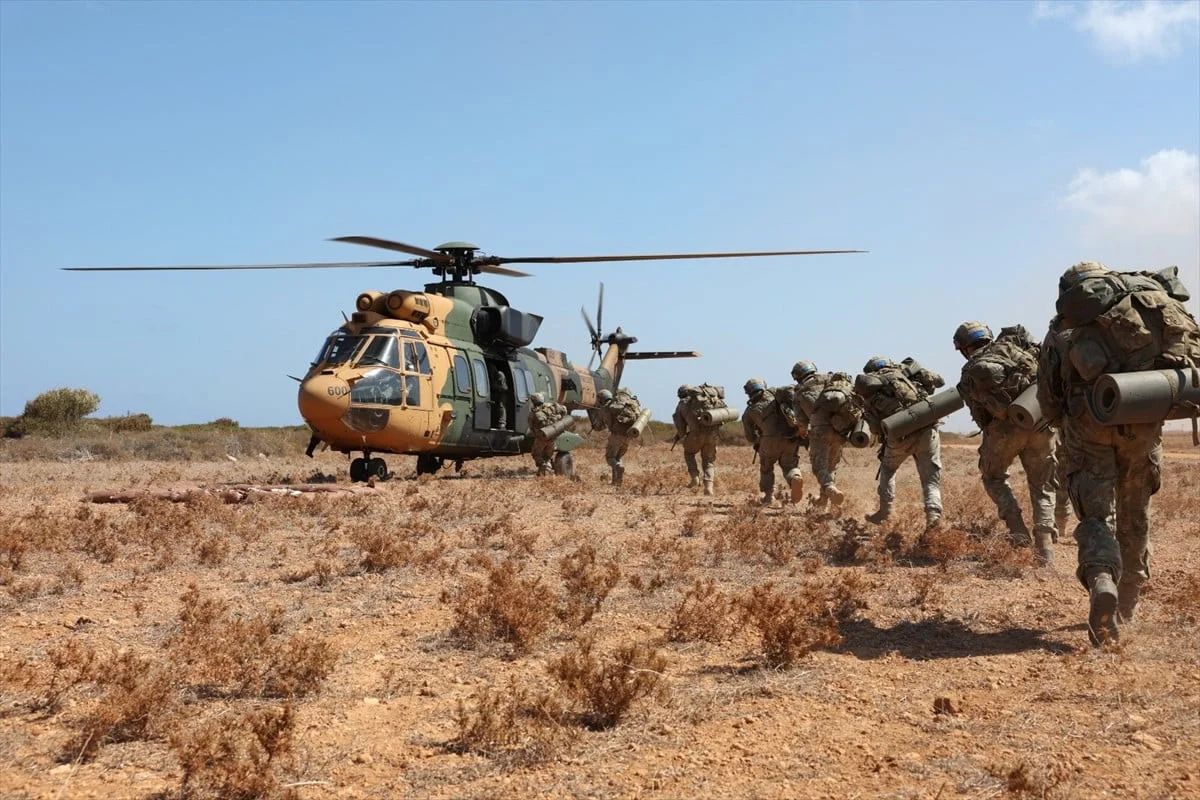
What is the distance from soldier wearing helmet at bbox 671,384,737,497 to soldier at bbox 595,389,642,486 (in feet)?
3.23

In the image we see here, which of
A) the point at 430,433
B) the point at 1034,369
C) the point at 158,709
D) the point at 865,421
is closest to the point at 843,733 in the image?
the point at 158,709

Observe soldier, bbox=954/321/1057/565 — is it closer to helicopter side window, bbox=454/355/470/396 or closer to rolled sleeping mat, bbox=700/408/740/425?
rolled sleeping mat, bbox=700/408/740/425

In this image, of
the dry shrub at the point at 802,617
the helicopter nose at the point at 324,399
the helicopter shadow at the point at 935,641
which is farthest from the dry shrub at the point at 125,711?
the helicopter nose at the point at 324,399

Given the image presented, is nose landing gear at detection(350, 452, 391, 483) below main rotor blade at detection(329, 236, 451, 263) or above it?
below

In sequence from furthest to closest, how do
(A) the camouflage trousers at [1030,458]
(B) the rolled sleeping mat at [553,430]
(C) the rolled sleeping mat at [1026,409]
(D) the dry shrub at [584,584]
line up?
(B) the rolled sleeping mat at [553,430], (A) the camouflage trousers at [1030,458], (C) the rolled sleeping mat at [1026,409], (D) the dry shrub at [584,584]

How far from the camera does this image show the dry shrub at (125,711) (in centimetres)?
409

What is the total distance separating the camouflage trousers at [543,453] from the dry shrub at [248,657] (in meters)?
11.9

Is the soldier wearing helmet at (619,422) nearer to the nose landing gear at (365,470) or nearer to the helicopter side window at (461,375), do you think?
the helicopter side window at (461,375)

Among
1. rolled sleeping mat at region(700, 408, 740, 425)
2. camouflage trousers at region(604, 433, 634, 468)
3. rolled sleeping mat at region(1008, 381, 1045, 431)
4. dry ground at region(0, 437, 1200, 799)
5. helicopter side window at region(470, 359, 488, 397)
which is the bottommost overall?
dry ground at region(0, 437, 1200, 799)

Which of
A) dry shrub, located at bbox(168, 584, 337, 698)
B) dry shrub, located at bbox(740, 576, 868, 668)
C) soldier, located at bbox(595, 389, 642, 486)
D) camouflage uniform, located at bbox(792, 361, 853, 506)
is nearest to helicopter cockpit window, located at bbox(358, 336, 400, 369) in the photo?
soldier, located at bbox(595, 389, 642, 486)

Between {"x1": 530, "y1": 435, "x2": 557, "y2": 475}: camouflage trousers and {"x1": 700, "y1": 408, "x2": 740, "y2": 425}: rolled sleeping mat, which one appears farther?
{"x1": 530, "y1": 435, "x2": 557, "y2": 475}: camouflage trousers

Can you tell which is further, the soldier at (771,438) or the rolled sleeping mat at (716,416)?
the rolled sleeping mat at (716,416)

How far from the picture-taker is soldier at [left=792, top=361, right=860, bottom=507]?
11711 millimetres

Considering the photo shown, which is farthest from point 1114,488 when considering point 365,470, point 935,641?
point 365,470
